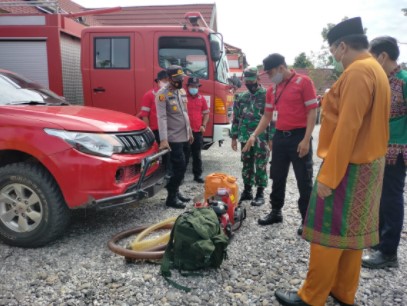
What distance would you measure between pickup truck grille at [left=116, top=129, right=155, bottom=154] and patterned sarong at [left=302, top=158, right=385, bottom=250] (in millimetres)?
1913

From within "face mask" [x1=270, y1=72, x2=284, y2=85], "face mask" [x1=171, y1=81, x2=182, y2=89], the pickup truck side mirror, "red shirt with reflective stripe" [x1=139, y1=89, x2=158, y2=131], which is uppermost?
the pickup truck side mirror

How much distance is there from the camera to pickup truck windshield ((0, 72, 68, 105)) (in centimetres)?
362

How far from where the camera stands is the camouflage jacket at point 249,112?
4.73 meters

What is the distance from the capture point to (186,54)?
595cm

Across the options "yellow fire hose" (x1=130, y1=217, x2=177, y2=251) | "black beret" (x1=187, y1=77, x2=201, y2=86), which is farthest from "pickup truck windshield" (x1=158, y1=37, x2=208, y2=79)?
"yellow fire hose" (x1=130, y1=217, x2=177, y2=251)

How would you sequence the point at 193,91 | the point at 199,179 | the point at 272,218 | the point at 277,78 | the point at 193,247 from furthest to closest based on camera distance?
the point at 199,179, the point at 193,91, the point at 272,218, the point at 277,78, the point at 193,247

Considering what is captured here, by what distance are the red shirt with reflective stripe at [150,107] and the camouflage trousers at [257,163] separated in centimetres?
150

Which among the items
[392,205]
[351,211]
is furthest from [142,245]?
[392,205]

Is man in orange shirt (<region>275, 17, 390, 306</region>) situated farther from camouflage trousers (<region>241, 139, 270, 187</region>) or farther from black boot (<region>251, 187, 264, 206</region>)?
camouflage trousers (<region>241, 139, 270, 187</region>)

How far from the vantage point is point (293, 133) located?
3543 millimetres

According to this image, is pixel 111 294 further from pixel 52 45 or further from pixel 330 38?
pixel 52 45

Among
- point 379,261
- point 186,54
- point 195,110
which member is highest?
point 186,54

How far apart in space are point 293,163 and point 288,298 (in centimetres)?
153

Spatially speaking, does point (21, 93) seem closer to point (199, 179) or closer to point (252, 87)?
point (252, 87)
